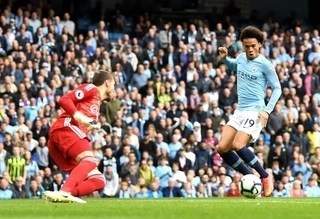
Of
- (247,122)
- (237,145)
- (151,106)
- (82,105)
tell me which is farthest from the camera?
(151,106)

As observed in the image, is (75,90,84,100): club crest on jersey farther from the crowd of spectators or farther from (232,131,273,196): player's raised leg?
the crowd of spectators

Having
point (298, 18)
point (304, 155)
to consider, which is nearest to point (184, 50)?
point (304, 155)

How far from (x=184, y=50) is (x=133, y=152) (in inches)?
235

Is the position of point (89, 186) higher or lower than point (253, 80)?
lower

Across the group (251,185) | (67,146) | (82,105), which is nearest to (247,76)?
(251,185)

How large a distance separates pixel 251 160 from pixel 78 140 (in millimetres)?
3609

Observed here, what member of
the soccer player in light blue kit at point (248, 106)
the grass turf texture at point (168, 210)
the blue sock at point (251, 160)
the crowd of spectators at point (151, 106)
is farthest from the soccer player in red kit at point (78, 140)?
the crowd of spectators at point (151, 106)

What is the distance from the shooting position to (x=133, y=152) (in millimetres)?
27953

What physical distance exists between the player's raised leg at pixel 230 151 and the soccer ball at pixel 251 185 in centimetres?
71

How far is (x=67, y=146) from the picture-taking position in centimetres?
1571

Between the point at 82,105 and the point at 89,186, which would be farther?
the point at 82,105

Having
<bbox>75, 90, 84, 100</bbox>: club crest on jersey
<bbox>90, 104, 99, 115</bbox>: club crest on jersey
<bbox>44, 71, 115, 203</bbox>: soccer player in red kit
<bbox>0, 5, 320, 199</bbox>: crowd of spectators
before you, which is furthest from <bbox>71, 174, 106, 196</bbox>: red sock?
<bbox>0, 5, 320, 199</bbox>: crowd of spectators

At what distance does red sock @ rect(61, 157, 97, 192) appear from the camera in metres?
15.5

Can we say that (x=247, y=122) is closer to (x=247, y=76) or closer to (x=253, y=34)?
(x=247, y=76)
